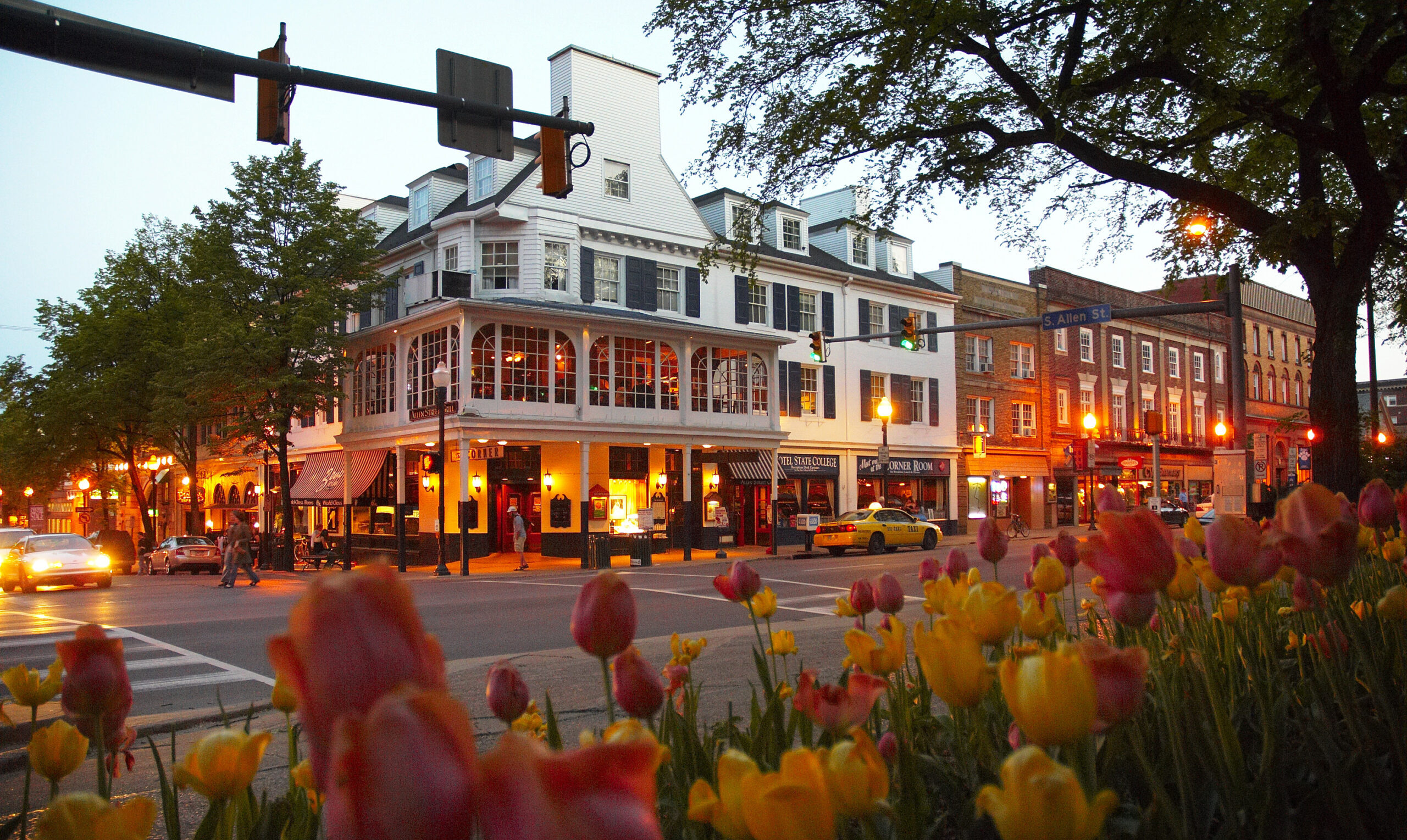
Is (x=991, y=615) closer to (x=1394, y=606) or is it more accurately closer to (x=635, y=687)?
(x=635, y=687)

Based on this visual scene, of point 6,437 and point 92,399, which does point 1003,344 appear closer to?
point 92,399

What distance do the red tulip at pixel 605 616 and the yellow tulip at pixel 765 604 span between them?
115 cm

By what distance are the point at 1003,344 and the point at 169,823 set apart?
1722 inches

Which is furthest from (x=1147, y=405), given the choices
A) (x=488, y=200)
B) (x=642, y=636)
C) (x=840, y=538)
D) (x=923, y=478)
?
(x=642, y=636)

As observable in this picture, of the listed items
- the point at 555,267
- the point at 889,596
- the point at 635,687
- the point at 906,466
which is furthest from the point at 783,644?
the point at 906,466

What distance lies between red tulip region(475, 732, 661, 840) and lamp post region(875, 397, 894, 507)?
1228 inches

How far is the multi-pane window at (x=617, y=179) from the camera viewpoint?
3136 centimetres

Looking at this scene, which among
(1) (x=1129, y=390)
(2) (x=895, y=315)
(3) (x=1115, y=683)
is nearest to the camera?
(3) (x=1115, y=683)

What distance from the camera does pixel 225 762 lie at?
1.17m

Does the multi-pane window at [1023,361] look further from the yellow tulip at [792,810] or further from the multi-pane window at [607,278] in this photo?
the yellow tulip at [792,810]

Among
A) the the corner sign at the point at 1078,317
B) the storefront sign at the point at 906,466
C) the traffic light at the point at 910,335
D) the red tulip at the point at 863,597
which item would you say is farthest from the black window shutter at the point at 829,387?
the red tulip at the point at 863,597

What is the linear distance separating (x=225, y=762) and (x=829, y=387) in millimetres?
35296

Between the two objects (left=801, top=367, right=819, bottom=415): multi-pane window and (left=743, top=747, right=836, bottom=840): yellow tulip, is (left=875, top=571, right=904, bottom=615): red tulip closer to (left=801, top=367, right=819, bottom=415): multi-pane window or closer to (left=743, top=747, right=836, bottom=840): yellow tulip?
(left=743, top=747, right=836, bottom=840): yellow tulip

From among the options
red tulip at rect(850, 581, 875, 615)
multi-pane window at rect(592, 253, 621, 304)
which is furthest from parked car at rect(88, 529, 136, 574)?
red tulip at rect(850, 581, 875, 615)
